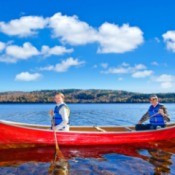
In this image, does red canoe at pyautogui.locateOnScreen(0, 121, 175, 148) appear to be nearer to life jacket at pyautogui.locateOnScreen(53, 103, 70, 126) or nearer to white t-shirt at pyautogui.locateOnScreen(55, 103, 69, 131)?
white t-shirt at pyautogui.locateOnScreen(55, 103, 69, 131)

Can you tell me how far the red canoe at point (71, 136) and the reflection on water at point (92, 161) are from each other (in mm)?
275

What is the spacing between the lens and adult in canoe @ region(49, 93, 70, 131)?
518 inches

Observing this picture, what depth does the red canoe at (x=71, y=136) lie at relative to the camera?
12688 mm

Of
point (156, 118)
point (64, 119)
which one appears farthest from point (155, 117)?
point (64, 119)

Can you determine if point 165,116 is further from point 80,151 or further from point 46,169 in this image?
point 46,169

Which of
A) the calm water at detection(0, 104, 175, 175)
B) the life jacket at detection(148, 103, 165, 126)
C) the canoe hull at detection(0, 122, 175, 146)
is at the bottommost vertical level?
the calm water at detection(0, 104, 175, 175)

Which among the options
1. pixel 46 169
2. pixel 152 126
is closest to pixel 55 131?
pixel 46 169

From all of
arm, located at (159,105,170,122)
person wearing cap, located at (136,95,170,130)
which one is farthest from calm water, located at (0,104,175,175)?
arm, located at (159,105,170,122)

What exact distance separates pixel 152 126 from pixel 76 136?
4.40 m

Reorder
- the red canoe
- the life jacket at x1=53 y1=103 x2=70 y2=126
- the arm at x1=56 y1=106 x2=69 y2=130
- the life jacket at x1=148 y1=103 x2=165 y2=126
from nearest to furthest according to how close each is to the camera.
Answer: the red canoe → the arm at x1=56 y1=106 x2=69 y2=130 → the life jacket at x1=53 y1=103 x2=70 y2=126 → the life jacket at x1=148 y1=103 x2=165 y2=126

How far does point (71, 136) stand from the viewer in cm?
1368

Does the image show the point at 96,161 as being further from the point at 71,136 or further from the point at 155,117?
the point at 155,117

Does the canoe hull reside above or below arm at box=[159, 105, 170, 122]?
below

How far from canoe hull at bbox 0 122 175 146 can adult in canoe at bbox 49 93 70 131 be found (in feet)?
1.00
